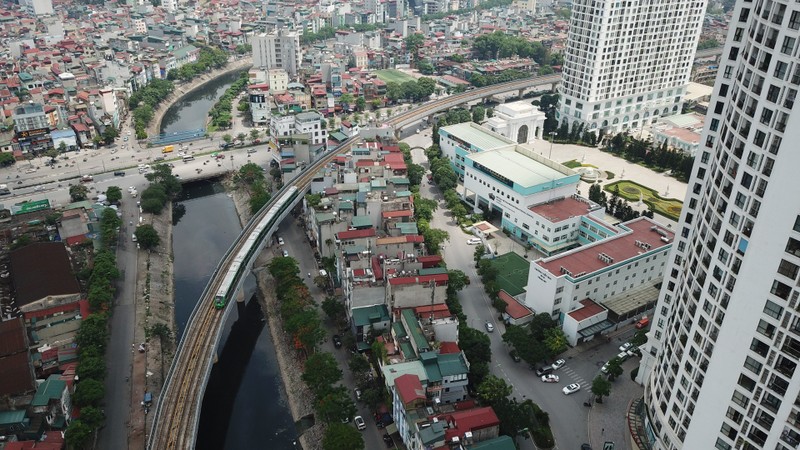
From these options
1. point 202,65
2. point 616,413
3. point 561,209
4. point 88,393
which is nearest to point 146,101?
point 202,65

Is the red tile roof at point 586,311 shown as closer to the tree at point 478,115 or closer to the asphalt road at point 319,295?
the asphalt road at point 319,295

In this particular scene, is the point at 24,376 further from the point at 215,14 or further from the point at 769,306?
the point at 215,14

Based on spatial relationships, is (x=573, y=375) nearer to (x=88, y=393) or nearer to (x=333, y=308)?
(x=333, y=308)

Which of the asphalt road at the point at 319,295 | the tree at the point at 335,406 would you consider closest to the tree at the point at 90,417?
the tree at the point at 335,406

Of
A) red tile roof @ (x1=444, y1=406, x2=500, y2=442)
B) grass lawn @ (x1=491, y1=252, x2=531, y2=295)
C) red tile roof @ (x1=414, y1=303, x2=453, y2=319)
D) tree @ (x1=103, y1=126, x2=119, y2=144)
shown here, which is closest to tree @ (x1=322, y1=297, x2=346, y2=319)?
red tile roof @ (x1=414, y1=303, x2=453, y2=319)

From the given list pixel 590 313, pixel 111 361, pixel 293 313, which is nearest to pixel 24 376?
pixel 111 361

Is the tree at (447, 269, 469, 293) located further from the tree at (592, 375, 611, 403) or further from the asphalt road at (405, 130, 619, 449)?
the tree at (592, 375, 611, 403)
